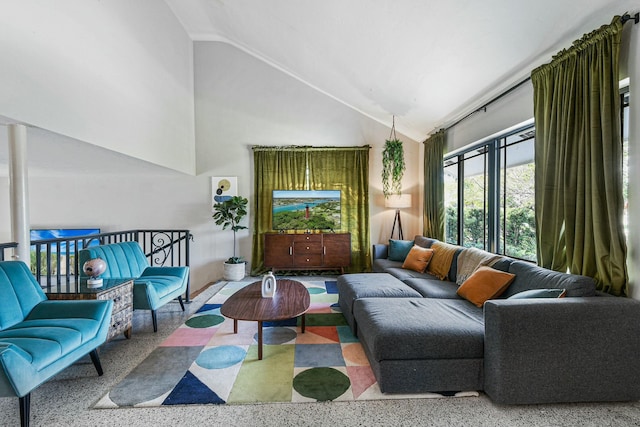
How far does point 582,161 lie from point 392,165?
3.37 meters

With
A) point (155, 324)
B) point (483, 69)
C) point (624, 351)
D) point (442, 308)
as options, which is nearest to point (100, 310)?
point (155, 324)

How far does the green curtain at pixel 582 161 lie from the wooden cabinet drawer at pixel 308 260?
10.4 feet

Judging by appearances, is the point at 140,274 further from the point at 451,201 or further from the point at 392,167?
the point at 451,201

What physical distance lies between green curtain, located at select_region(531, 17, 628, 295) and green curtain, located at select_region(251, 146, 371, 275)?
121 inches

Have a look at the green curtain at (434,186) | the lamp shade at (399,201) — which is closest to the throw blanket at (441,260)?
the green curtain at (434,186)

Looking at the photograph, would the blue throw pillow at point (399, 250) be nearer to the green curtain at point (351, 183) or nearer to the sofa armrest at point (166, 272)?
the green curtain at point (351, 183)

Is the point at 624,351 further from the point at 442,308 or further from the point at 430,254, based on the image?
the point at 430,254

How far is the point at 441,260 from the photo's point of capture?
352cm

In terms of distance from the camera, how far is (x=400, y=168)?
5.25 meters

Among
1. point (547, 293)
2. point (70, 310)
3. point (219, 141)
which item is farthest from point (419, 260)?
point (219, 141)

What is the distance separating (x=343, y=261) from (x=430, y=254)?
5.34 ft

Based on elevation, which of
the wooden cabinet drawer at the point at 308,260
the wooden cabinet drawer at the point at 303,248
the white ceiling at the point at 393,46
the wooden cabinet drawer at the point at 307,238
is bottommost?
the wooden cabinet drawer at the point at 308,260

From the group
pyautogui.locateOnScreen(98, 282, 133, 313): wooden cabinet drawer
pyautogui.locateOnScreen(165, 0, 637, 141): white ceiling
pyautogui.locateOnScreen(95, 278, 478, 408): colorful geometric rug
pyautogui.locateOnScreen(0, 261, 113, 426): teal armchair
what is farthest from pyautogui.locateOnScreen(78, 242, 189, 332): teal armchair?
pyautogui.locateOnScreen(165, 0, 637, 141): white ceiling

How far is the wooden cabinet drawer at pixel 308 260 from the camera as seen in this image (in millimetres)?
4965
